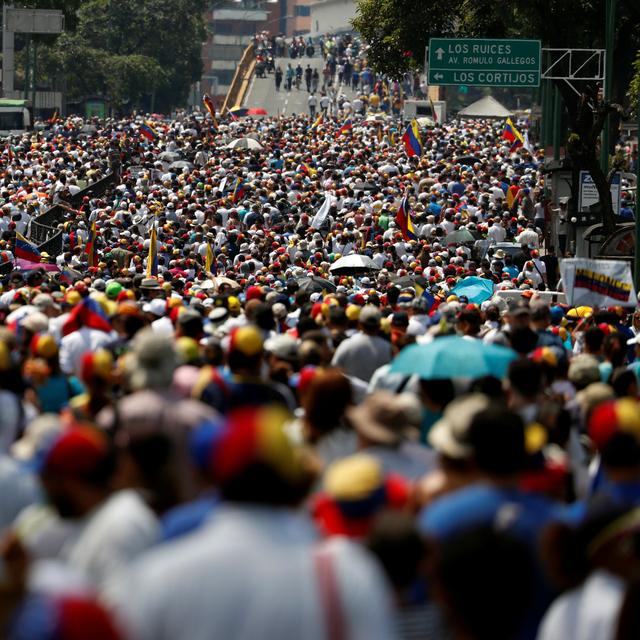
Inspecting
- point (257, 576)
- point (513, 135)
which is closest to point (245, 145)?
point (513, 135)

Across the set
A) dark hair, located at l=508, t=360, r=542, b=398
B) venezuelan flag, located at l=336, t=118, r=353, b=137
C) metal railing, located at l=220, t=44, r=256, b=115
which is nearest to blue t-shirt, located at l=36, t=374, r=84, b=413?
dark hair, located at l=508, t=360, r=542, b=398

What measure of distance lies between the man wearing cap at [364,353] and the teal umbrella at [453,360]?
1.42 metres

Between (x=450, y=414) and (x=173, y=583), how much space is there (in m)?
2.16

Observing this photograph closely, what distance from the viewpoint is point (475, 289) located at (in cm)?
2062

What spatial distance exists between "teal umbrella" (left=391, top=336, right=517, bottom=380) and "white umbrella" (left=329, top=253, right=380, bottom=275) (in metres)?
13.4

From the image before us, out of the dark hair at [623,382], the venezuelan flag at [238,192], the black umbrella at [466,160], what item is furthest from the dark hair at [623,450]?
the black umbrella at [466,160]

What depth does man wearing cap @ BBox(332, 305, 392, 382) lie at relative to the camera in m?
10.5

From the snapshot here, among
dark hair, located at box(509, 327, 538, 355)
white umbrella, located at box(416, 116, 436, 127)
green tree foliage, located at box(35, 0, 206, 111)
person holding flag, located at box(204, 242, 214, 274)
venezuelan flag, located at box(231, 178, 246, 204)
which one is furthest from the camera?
green tree foliage, located at box(35, 0, 206, 111)

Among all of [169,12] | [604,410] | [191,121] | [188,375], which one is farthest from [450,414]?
[169,12]

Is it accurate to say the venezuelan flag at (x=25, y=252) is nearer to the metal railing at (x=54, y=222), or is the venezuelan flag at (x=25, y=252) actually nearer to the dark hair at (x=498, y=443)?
the metal railing at (x=54, y=222)

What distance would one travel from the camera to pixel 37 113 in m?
92.6

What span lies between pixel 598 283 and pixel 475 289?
6.21 metres

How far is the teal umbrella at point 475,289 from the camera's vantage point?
20391mm

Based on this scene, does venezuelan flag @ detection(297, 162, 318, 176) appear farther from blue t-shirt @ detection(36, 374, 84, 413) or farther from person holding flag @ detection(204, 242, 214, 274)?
blue t-shirt @ detection(36, 374, 84, 413)
